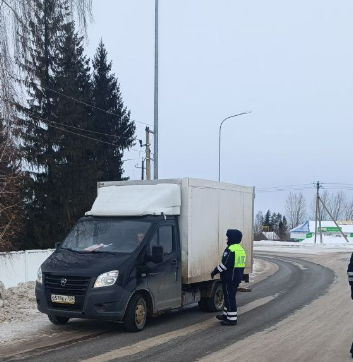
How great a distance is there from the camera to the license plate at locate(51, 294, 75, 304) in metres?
8.87

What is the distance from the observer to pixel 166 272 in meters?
9.93

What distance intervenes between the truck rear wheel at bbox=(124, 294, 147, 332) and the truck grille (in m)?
0.82

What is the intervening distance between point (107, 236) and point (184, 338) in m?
2.37

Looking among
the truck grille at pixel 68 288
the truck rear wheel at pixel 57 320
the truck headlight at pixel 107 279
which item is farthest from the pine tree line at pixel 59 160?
the truck headlight at pixel 107 279

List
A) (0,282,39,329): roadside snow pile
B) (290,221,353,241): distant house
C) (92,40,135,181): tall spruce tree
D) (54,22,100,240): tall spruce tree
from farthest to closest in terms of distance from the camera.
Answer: (290,221,353,241): distant house
(92,40,135,181): tall spruce tree
(54,22,100,240): tall spruce tree
(0,282,39,329): roadside snow pile

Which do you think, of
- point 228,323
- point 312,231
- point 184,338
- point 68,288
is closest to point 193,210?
point 228,323

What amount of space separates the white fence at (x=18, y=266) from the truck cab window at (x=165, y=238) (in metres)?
6.97

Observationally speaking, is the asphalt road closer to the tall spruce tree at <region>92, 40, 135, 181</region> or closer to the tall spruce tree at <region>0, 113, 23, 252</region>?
the tall spruce tree at <region>0, 113, 23, 252</region>

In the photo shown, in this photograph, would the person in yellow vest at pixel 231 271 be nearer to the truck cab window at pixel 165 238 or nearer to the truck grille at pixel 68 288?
the truck cab window at pixel 165 238

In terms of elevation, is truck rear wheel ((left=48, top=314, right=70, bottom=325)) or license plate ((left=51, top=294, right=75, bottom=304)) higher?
license plate ((left=51, top=294, right=75, bottom=304))

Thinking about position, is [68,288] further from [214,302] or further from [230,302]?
[214,302]

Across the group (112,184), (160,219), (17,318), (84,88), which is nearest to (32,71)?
(112,184)

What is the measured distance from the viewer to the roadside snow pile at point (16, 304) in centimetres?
1036

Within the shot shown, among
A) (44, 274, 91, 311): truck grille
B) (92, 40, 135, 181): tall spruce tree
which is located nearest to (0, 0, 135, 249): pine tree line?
(92, 40, 135, 181): tall spruce tree
